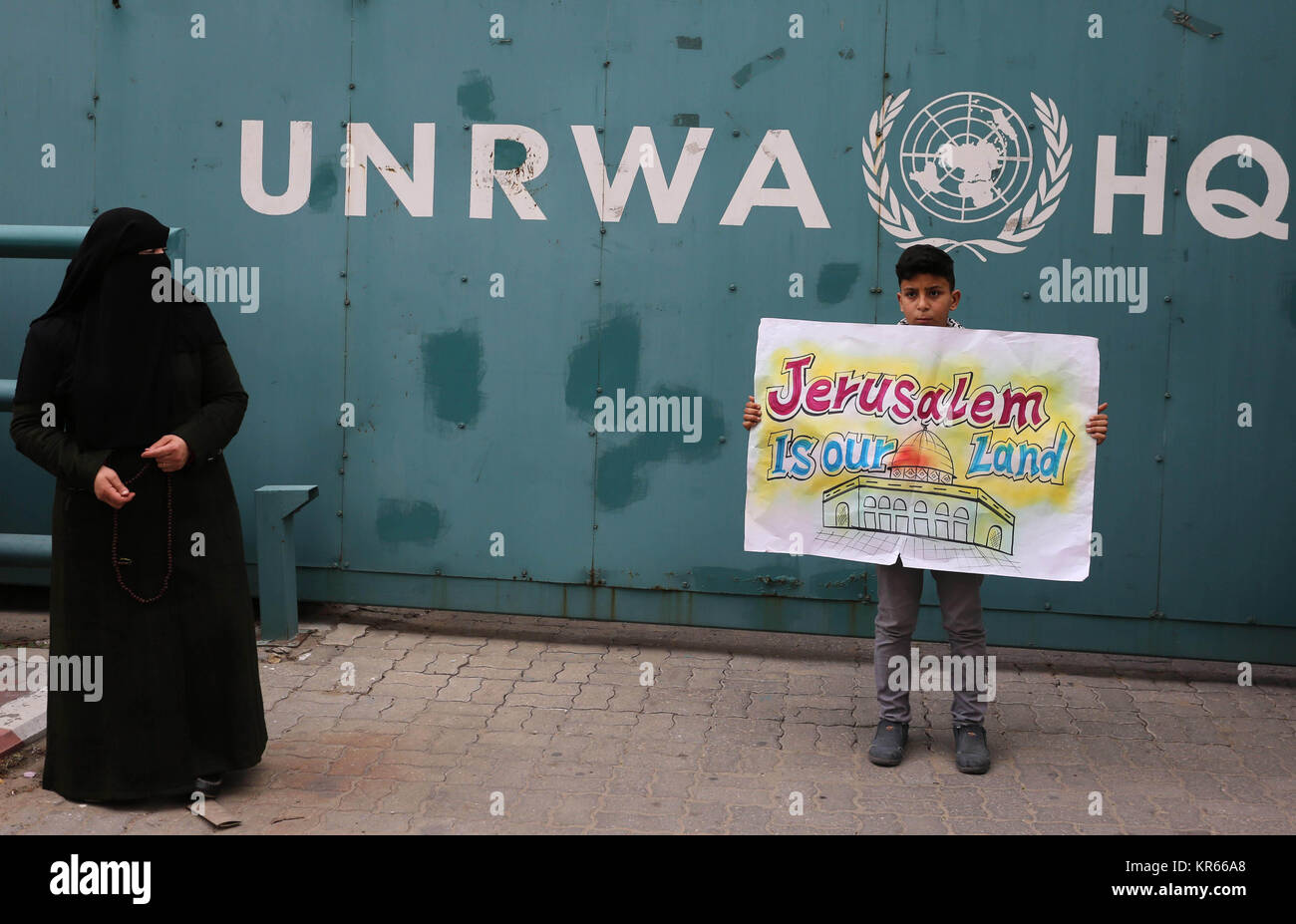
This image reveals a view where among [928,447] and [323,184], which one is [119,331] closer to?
[323,184]

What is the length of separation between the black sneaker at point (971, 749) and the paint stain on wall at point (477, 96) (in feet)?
11.9

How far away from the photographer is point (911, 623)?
4715mm

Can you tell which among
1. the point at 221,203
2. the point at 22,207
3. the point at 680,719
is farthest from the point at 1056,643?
the point at 22,207

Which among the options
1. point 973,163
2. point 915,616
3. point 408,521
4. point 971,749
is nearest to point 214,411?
point 408,521

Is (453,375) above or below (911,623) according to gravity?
above

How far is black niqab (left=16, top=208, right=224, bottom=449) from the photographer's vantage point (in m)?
3.95

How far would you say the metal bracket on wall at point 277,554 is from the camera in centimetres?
600

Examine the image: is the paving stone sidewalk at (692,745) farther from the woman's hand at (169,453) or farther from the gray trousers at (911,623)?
the woman's hand at (169,453)

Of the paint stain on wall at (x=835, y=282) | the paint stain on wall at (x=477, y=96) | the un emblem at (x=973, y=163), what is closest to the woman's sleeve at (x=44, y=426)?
the paint stain on wall at (x=477, y=96)

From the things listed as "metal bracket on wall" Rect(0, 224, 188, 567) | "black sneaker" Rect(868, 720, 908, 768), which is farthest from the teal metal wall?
"black sneaker" Rect(868, 720, 908, 768)

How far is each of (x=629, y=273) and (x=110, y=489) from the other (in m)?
2.92

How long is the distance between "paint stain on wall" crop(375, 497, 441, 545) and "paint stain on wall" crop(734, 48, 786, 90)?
258 centimetres
